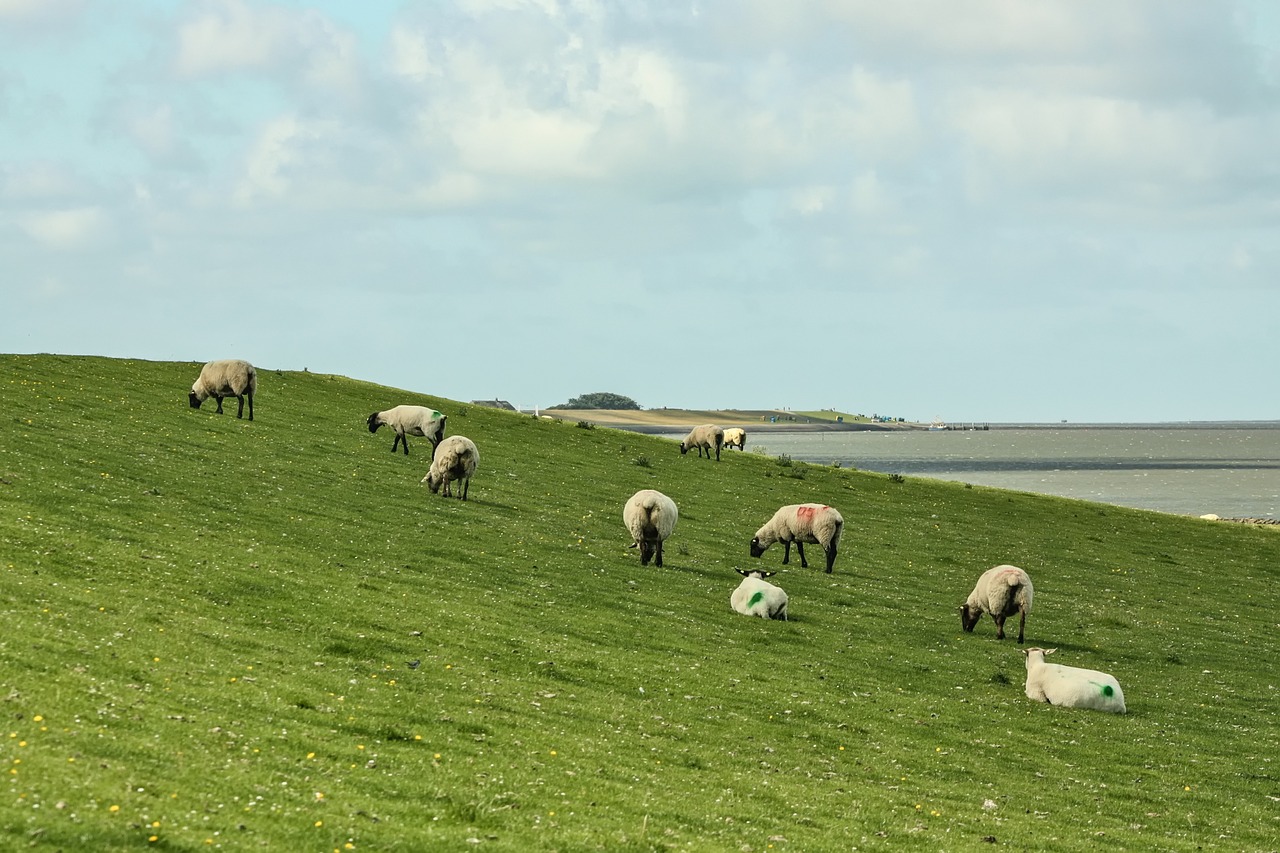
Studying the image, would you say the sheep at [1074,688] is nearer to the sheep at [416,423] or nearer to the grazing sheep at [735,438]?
the sheep at [416,423]

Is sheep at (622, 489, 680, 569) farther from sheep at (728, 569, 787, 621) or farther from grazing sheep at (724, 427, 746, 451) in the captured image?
grazing sheep at (724, 427, 746, 451)

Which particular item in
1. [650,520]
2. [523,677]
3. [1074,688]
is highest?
[650,520]

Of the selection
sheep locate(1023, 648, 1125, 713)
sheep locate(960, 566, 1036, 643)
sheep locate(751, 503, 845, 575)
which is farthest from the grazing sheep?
sheep locate(1023, 648, 1125, 713)

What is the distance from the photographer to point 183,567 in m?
24.0

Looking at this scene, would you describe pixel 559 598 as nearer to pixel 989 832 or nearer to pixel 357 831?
pixel 989 832

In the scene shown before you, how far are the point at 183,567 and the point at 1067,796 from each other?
17492 mm

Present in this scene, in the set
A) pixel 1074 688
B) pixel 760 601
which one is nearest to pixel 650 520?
pixel 760 601

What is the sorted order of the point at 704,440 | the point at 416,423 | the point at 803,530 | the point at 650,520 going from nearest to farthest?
the point at 650,520 → the point at 803,530 → the point at 416,423 → the point at 704,440

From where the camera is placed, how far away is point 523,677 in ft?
67.8

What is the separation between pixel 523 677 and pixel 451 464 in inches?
833

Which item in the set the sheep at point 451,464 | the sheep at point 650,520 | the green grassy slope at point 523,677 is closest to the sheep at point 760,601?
the green grassy slope at point 523,677

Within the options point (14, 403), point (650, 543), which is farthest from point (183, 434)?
point (650, 543)

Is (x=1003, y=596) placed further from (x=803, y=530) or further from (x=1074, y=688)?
(x=803, y=530)

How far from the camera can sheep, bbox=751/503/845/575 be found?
3738 centimetres
